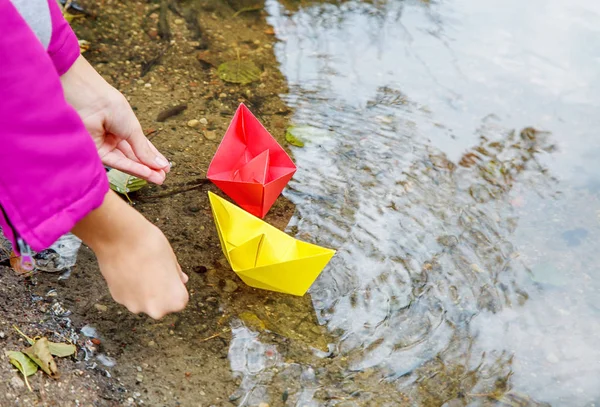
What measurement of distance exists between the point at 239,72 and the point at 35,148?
5.47 ft

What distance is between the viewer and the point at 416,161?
2.31 m

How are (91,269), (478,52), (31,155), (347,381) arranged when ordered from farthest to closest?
(478,52) < (91,269) < (347,381) < (31,155)

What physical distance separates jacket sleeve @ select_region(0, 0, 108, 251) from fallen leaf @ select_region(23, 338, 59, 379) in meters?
0.44

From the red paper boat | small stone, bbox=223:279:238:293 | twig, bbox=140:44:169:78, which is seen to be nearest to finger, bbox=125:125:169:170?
the red paper boat

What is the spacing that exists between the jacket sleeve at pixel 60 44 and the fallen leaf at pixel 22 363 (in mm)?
681

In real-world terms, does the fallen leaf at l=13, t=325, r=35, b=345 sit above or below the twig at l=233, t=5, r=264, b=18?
above

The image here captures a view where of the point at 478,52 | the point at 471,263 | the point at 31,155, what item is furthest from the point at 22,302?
the point at 478,52

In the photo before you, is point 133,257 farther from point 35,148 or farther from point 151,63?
point 151,63

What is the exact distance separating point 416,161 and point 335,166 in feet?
0.98

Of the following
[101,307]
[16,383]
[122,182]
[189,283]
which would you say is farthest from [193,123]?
[16,383]

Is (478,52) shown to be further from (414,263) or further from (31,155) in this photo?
(31,155)

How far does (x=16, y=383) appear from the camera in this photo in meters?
1.40

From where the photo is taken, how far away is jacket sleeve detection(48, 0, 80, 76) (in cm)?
152

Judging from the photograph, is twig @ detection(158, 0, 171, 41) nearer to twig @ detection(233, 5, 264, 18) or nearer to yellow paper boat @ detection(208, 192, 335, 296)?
twig @ detection(233, 5, 264, 18)
